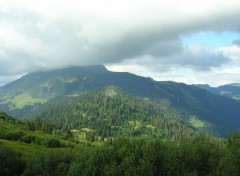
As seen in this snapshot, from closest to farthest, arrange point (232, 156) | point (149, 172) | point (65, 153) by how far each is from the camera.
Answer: point (149, 172), point (232, 156), point (65, 153)

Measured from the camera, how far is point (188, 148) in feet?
486

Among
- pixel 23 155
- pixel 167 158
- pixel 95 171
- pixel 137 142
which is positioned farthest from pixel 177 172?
pixel 23 155

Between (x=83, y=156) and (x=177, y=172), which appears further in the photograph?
(x=83, y=156)

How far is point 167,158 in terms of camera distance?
117375mm

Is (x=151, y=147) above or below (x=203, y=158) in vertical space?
above

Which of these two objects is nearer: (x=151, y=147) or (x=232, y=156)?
(x=151, y=147)

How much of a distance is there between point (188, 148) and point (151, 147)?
3575 centimetres

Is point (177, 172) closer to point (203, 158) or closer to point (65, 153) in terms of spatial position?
point (203, 158)

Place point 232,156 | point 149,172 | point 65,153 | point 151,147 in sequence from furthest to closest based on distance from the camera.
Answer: point 65,153 < point 232,156 < point 151,147 < point 149,172

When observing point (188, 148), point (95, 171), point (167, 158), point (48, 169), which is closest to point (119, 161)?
point (95, 171)

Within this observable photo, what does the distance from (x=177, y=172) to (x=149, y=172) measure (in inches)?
422

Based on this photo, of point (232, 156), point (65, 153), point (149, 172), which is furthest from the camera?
point (65, 153)

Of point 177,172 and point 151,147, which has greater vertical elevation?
point 151,147

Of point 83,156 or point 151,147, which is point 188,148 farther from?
point 83,156
